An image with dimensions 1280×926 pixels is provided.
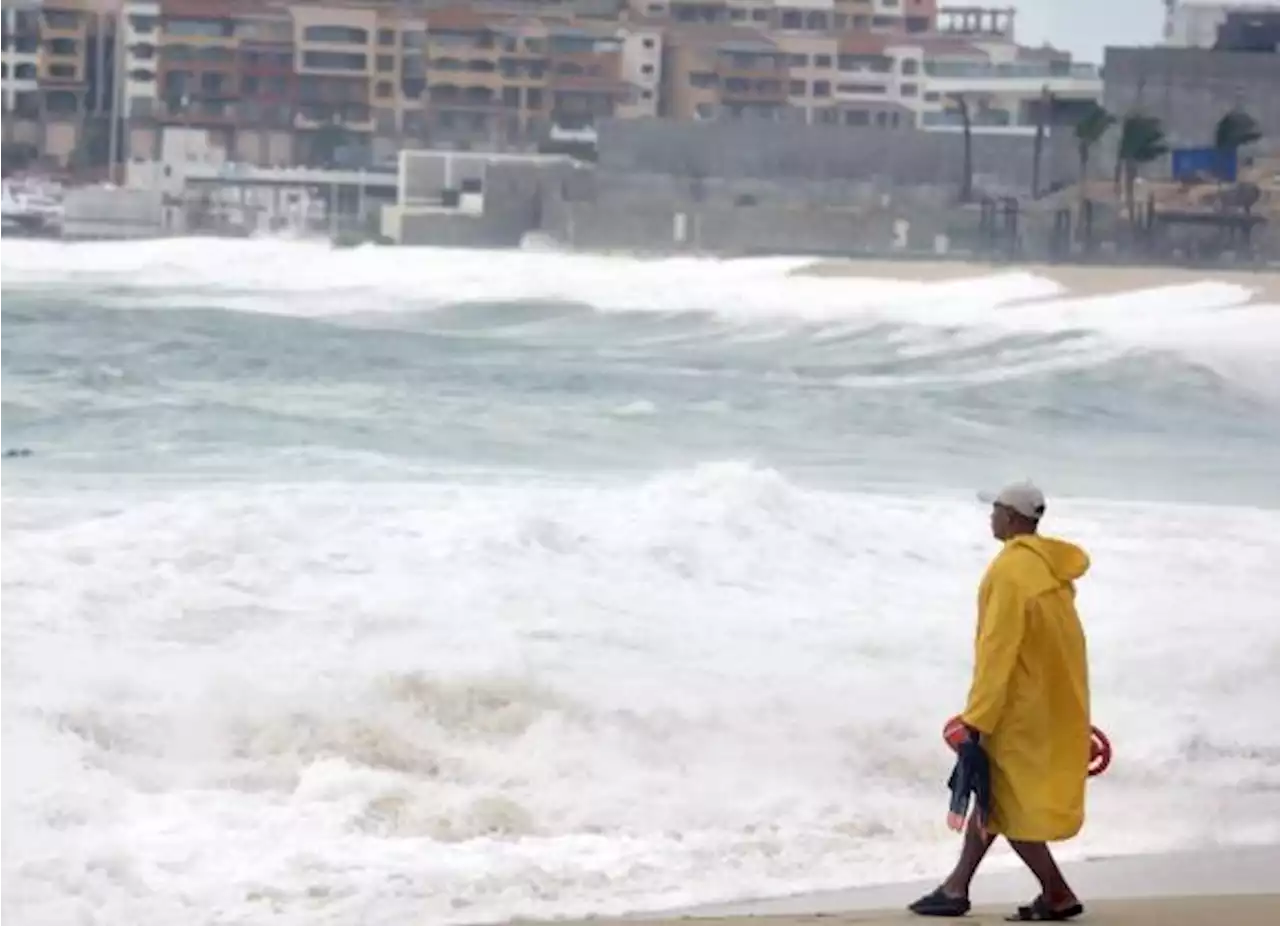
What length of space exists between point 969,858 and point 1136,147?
695 centimetres

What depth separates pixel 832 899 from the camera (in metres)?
3.90

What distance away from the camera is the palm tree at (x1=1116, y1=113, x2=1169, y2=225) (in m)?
9.58

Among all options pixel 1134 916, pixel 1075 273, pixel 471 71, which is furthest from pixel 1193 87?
pixel 1134 916

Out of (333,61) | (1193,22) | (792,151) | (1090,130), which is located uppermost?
(1193,22)

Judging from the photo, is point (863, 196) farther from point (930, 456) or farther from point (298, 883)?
point (298, 883)

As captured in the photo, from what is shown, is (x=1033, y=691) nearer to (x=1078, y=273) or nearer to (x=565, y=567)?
(x=565, y=567)

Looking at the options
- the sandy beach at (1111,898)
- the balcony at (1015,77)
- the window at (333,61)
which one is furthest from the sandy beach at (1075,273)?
the sandy beach at (1111,898)

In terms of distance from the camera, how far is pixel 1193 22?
29.1 feet

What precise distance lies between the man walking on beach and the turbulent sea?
0.81m

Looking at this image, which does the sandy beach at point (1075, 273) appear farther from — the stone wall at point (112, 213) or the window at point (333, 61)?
the stone wall at point (112, 213)

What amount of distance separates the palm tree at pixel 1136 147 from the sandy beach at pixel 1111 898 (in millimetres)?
5513

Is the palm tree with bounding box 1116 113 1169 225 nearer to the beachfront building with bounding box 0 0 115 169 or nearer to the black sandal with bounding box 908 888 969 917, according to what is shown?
the beachfront building with bounding box 0 0 115 169

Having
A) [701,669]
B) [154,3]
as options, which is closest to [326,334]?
[154,3]

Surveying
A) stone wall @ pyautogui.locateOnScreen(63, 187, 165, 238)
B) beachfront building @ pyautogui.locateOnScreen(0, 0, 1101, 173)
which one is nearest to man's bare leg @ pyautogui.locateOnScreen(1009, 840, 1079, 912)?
beachfront building @ pyautogui.locateOnScreen(0, 0, 1101, 173)
